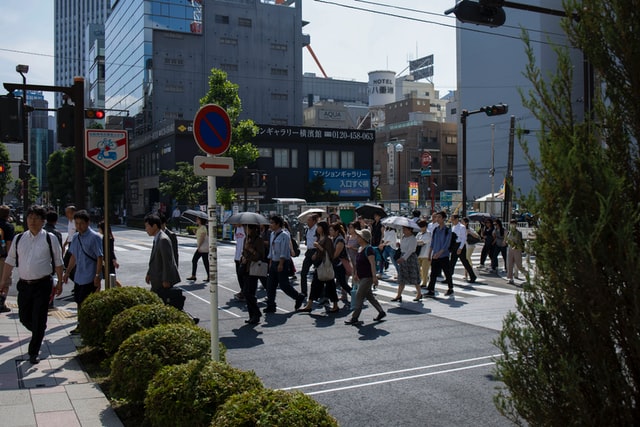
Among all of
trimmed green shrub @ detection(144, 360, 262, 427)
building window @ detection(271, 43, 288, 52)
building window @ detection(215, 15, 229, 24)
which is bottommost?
trimmed green shrub @ detection(144, 360, 262, 427)

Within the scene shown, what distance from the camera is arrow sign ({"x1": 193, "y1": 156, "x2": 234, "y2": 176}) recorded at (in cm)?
573

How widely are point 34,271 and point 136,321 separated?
5.53 feet

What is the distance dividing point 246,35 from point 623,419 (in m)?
76.4

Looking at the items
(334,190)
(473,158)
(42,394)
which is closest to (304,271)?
(42,394)

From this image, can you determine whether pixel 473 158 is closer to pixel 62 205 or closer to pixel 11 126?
pixel 62 205

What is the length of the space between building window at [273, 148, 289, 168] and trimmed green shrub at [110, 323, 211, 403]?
179ft

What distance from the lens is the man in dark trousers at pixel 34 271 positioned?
732 cm

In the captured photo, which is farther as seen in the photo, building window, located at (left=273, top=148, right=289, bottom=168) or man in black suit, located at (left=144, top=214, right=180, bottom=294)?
building window, located at (left=273, top=148, right=289, bottom=168)

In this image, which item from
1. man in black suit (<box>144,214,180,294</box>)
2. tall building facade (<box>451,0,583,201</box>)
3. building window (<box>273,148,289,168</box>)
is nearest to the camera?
man in black suit (<box>144,214,180,294</box>)

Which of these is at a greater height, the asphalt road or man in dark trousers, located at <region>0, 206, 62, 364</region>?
man in dark trousers, located at <region>0, 206, 62, 364</region>

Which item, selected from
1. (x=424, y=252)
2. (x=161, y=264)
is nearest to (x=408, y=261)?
(x=424, y=252)

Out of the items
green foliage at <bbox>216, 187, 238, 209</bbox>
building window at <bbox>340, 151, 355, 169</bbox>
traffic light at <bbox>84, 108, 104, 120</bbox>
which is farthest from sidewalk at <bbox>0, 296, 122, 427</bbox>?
building window at <bbox>340, 151, 355, 169</bbox>

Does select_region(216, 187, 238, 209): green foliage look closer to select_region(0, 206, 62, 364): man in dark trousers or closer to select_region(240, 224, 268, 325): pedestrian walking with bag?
select_region(240, 224, 268, 325): pedestrian walking with bag

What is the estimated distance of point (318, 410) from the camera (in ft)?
12.2
